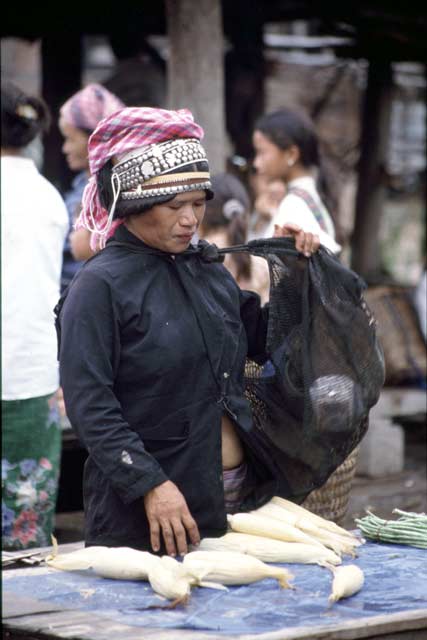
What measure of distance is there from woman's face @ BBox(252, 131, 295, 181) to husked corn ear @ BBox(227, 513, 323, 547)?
2484 mm

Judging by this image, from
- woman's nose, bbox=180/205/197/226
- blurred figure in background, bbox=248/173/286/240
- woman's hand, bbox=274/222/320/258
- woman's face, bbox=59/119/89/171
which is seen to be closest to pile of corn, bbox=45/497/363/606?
woman's hand, bbox=274/222/320/258

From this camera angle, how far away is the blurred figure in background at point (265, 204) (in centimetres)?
630

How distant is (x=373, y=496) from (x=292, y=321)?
3.75 meters

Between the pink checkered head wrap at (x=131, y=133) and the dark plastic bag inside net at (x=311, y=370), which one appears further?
the dark plastic bag inside net at (x=311, y=370)

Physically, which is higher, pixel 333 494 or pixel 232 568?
pixel 232 568

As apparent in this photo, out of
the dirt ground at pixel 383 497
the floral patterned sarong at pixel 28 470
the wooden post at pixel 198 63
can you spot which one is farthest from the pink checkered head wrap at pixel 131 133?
the wooden post at pixel 198 63

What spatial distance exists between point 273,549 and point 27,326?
1.92 m

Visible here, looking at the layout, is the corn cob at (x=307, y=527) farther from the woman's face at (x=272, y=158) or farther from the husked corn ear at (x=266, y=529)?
the woman's face at (x=272, y=158)

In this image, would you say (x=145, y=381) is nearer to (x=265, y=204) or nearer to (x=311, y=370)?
(x=311, y=370)

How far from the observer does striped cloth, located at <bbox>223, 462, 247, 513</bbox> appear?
11.6 ft

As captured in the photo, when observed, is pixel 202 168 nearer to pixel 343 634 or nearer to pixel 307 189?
pixel 343 634

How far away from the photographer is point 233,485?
3.54 m

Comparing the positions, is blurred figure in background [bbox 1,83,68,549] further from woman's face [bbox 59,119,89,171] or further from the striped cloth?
the striped cloth

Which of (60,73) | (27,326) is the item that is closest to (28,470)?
(27,326)
